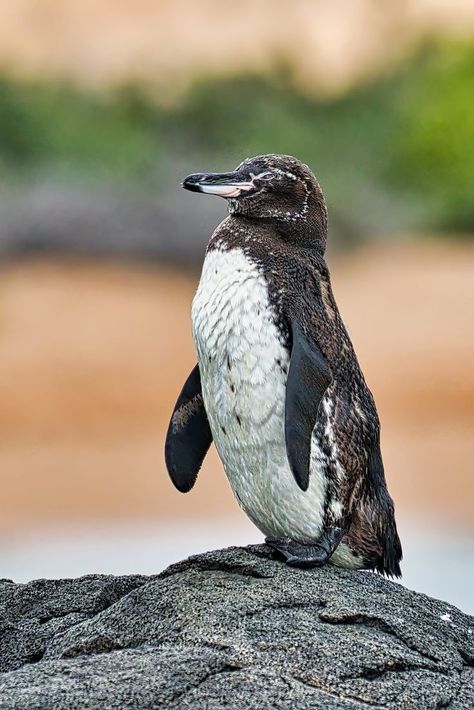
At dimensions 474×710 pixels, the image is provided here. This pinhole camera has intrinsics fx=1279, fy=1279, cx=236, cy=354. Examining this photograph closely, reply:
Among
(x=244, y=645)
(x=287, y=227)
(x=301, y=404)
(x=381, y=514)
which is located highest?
(x=287, y=227)

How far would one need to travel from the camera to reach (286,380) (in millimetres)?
3852

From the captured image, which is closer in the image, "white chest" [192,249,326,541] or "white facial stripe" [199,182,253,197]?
"white chest" [192,249,326,541]

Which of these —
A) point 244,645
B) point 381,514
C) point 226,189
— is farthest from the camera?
point 381,514

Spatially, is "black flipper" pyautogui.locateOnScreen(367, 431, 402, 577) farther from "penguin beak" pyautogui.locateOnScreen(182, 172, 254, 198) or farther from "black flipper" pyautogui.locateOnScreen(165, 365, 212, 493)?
"penguin beak" pyautogui.locateOnScreen(182, 172, 254, 198)

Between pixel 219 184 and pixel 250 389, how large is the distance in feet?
2.18

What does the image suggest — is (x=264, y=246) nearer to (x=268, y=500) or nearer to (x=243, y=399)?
(x=243, y=399)

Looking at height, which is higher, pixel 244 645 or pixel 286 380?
pixel 286 380

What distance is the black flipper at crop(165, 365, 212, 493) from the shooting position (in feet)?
14.3

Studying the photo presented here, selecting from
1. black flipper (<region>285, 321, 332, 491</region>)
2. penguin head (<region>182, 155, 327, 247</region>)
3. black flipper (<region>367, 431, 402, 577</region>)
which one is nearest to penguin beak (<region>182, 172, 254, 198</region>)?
penguin head (<region>182, 155, 327, 247</region>)

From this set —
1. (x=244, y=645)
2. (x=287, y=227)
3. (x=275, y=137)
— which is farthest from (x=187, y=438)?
(x=275, y=137)

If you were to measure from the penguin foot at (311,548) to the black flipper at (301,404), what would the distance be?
25 centimetres

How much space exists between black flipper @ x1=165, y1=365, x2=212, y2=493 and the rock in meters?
0.38

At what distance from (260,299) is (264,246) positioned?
201mm

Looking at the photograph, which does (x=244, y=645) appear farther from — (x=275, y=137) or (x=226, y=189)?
(x=275, y=137)
